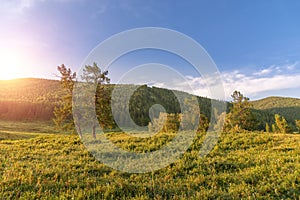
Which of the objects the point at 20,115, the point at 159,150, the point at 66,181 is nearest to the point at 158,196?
the point at 66,181

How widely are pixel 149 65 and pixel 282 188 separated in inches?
416

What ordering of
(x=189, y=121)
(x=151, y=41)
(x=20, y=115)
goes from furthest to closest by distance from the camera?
(x=20, y=115) → (x=189, y=121) → (x=151, y=41)

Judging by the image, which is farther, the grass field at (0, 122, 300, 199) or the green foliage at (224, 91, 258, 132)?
the green foliage at (224, 91, 258, 132)

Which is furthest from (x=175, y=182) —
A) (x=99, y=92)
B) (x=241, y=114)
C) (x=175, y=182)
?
(x=241, y=114)

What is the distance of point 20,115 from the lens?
118 meters

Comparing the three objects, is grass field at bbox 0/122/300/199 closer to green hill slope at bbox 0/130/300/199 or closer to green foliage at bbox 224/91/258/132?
green hill slope at bbox 0/130/300/199

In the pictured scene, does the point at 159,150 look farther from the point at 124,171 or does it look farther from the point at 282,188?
the point at 282,188

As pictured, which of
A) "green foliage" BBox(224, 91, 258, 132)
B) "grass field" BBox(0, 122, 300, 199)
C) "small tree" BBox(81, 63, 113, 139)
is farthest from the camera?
"green foliage" BBox(224, 91, 258, 132)

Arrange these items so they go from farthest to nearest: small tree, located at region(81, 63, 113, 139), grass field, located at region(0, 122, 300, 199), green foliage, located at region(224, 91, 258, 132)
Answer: green foliage, located at region(224, 91, 258, 132) → small tree, located at region(81, 63, 113, 139) → grass field, located at region(0, 122, 300, 199)

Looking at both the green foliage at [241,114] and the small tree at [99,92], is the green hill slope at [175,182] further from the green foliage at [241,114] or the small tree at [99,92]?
the green foliage at [241,114]

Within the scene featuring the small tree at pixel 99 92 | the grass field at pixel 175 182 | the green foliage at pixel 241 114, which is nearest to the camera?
the grass field at pixel 175 182

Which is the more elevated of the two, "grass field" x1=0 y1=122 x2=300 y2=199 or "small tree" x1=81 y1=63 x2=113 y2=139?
"small tree" x1=81 y1=63 x2=113 y2=139

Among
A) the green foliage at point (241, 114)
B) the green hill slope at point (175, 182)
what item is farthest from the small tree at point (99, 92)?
the green foliage at point (241, 114)

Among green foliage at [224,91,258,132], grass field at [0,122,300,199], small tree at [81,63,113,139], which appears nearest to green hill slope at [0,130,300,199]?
grass field at [0,122,300,199]
